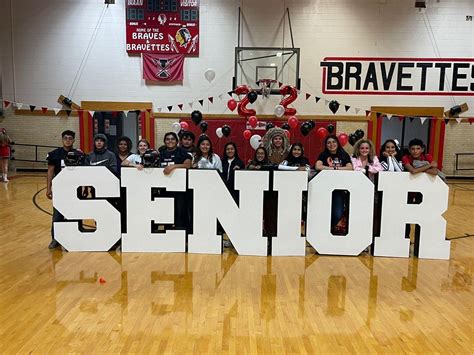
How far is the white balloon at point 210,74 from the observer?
45.1ft

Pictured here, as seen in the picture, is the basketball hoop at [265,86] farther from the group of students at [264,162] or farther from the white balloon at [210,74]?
the group of students at [264,162]

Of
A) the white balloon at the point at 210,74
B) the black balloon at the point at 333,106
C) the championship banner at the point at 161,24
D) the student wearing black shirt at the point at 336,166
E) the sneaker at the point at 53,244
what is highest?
the championship banner at the point at 161,24

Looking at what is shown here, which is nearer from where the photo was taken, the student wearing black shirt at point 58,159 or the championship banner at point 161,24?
the student wearing black shirt at point 58,159

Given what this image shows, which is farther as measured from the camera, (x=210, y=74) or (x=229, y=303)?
(x=210, y=74)

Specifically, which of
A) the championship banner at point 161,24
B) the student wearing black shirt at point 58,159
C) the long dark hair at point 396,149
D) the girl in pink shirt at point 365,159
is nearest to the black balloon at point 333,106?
the championship banner at point 161,24

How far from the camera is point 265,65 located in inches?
525

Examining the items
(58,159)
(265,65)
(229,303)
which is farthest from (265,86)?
(229,303)

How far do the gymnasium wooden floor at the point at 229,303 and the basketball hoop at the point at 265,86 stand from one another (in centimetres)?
815

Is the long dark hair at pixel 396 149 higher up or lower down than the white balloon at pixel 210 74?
lower down

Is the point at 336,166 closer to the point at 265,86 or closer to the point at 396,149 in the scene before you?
the point at 396,149

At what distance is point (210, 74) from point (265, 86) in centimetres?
209

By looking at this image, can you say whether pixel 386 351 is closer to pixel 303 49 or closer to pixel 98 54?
pixel 303 49

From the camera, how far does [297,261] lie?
5152 millimetres

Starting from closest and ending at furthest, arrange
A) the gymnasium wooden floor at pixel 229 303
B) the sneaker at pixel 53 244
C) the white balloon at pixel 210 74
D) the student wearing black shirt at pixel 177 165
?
the gymnasium wooden floor at pixel 229 303
the student wearing black shirt at pixel 177 165
the sneaker at pixel 53 244
the white balloon at pixel 210 74
